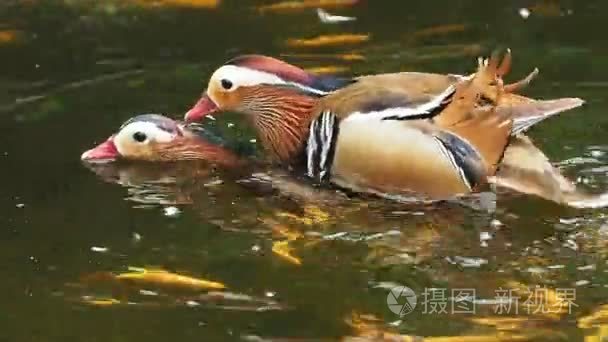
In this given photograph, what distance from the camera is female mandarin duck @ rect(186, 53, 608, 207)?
399 cm

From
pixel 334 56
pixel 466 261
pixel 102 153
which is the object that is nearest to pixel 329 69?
pixel 334 56

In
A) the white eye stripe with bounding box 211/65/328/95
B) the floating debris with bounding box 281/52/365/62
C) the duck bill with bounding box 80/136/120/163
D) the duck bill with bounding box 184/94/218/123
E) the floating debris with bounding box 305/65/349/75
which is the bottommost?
the duck bill with bounding box 80/136/120/163

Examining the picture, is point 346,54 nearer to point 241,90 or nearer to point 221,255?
point 241,90

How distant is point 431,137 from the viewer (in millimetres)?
3982

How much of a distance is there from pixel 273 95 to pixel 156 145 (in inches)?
19.3

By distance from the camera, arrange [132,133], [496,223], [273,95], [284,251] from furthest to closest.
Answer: [132,133]
[273,95]
[496,223]
[284,251]

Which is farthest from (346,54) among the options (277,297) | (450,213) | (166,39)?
(277,297)

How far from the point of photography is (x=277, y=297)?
11.2ft

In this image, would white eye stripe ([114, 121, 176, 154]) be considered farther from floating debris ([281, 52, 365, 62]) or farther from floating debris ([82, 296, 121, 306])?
floating debris ([82, 296, 121, 306])

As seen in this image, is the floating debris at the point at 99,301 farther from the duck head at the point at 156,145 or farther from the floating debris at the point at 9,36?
the floating debris at the point at 9,36

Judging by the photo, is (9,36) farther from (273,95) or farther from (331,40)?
(273,95)

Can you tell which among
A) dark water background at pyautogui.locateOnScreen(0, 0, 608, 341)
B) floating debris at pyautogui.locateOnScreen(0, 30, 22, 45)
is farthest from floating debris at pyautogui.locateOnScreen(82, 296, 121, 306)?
floating debris at pyautogui.locateOnScreen(0, 30, 22, 45)

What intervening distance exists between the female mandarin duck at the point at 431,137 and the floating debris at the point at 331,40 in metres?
1.39

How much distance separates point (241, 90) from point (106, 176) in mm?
513
